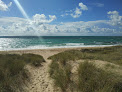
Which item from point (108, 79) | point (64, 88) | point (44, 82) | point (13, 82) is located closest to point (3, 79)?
point (13, 82)

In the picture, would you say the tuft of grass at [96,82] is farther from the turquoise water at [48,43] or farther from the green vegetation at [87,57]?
→ the turquoise water at [48,43]

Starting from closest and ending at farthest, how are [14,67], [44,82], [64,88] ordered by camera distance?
[64,88] → [44,82] → [14,67]

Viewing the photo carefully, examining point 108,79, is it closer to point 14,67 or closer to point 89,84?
point 89,84

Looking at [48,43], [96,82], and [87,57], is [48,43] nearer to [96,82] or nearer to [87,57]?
[87,57]

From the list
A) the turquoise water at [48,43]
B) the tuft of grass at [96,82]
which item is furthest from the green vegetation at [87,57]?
the turquoise water at [48,43]

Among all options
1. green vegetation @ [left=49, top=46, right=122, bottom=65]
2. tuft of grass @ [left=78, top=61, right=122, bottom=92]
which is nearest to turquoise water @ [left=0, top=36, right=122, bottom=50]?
green vegetation @ [left=49, top=46, right=122, bottom=65]

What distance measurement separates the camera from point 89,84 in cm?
297

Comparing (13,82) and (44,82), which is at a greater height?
(13,82)

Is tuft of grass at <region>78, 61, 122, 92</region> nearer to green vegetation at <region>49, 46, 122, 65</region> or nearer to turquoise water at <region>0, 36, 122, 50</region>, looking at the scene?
green vegetation at <region>49, 46, 122, 65</region>

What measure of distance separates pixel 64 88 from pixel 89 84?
973 mm

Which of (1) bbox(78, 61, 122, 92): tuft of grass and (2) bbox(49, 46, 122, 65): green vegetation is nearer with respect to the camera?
(1) bbox(78, 61, 122, 92): tuft of grass

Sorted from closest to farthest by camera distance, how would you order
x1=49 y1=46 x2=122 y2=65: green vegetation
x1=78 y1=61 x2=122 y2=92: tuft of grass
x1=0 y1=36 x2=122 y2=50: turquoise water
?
x1=78 y1=61 x2=122 y2=92: tuft of grass → x1=49 y1=46 x2=122 y2=65: green vegetation → x1=0 y1=36 x2=122 y2=50: turquoise water

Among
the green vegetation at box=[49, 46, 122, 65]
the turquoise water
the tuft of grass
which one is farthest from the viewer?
the turquoise water

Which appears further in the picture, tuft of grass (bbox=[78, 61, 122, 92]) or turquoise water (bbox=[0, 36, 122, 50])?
turquoise water (bbox=[0, 36, 122, 50])
